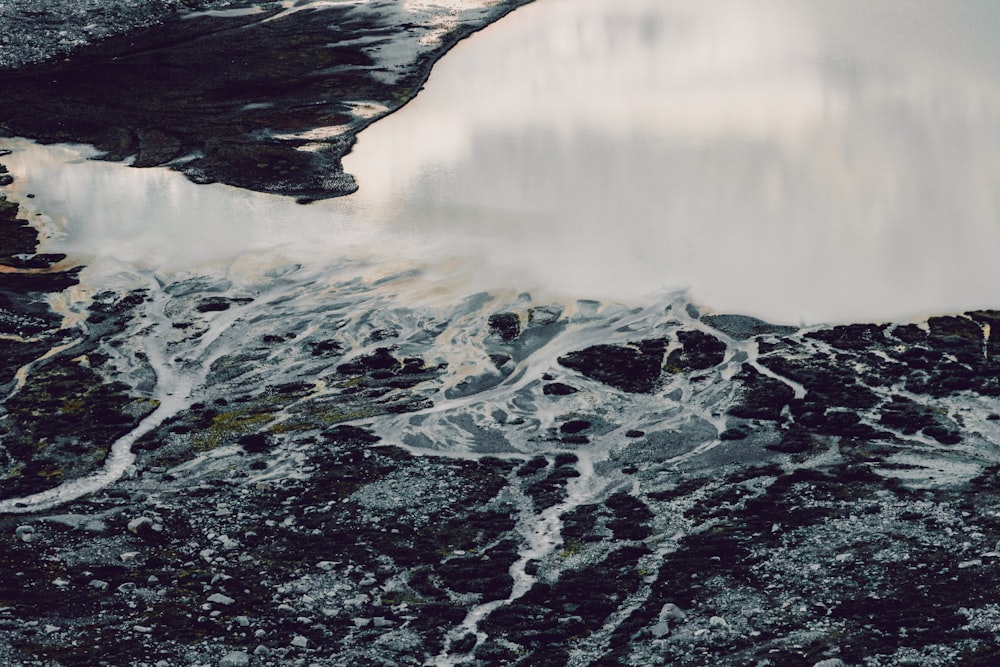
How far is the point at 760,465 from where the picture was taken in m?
16.3

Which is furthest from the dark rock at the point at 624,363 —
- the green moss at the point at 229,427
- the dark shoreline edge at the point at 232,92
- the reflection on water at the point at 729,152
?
the dark shoreline edge at the point at 232,92

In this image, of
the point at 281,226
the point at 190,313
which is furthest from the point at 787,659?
the point at 281,226

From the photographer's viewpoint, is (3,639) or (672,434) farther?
(672,434)

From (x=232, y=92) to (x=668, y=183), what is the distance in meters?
12.7

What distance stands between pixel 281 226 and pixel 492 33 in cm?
1667

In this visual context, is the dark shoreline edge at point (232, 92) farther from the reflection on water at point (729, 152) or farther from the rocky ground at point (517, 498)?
the rocky ground at point (517, 498)

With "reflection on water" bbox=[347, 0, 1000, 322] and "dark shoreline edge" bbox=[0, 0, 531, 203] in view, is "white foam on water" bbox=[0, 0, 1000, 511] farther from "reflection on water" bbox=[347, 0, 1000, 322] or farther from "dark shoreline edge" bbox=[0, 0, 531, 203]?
"dark shoreline edge" bbox=[0, 0, 531, 203]

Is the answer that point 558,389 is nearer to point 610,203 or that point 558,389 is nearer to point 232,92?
point 610,203

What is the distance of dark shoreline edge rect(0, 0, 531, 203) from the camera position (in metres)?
28.7

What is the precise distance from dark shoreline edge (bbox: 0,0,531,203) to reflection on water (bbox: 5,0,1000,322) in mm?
834

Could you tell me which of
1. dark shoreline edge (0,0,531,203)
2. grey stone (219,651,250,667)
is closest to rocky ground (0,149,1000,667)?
grey stone (219,651,250,667)

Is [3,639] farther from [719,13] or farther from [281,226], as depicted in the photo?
[719,13]

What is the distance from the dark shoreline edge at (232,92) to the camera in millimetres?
28719

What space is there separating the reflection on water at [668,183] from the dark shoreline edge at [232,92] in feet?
2.74
